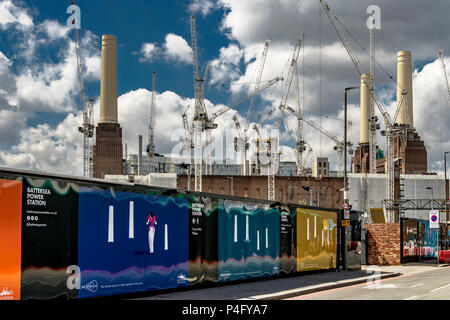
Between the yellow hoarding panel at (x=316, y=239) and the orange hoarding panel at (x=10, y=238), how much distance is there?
16.3 m

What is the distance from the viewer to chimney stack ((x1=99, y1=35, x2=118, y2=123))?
14375cm

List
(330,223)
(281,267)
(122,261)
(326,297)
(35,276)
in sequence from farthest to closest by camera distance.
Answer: (330,223), (281,267), (326,297), (122,261), (35,276)

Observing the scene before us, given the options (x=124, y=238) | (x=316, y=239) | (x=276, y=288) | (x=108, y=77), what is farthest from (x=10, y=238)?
(x=108, y=77)

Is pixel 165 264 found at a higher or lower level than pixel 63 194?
lower

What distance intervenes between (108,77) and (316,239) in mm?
119903

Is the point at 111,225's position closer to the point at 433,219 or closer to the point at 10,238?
the point at 10,238

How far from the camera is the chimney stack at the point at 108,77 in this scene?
14375 centimetres

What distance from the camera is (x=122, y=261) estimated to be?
18.1 m

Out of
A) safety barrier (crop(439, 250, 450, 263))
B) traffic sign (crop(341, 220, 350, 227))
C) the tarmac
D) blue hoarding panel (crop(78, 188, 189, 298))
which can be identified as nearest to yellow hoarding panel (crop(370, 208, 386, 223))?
safety barrier (crop(439, 250, 450, 263))

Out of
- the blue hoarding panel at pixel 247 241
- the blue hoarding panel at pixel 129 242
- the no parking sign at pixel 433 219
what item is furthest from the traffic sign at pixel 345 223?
the no parking sign at pixel 433 219

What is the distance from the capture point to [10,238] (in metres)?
14.4
